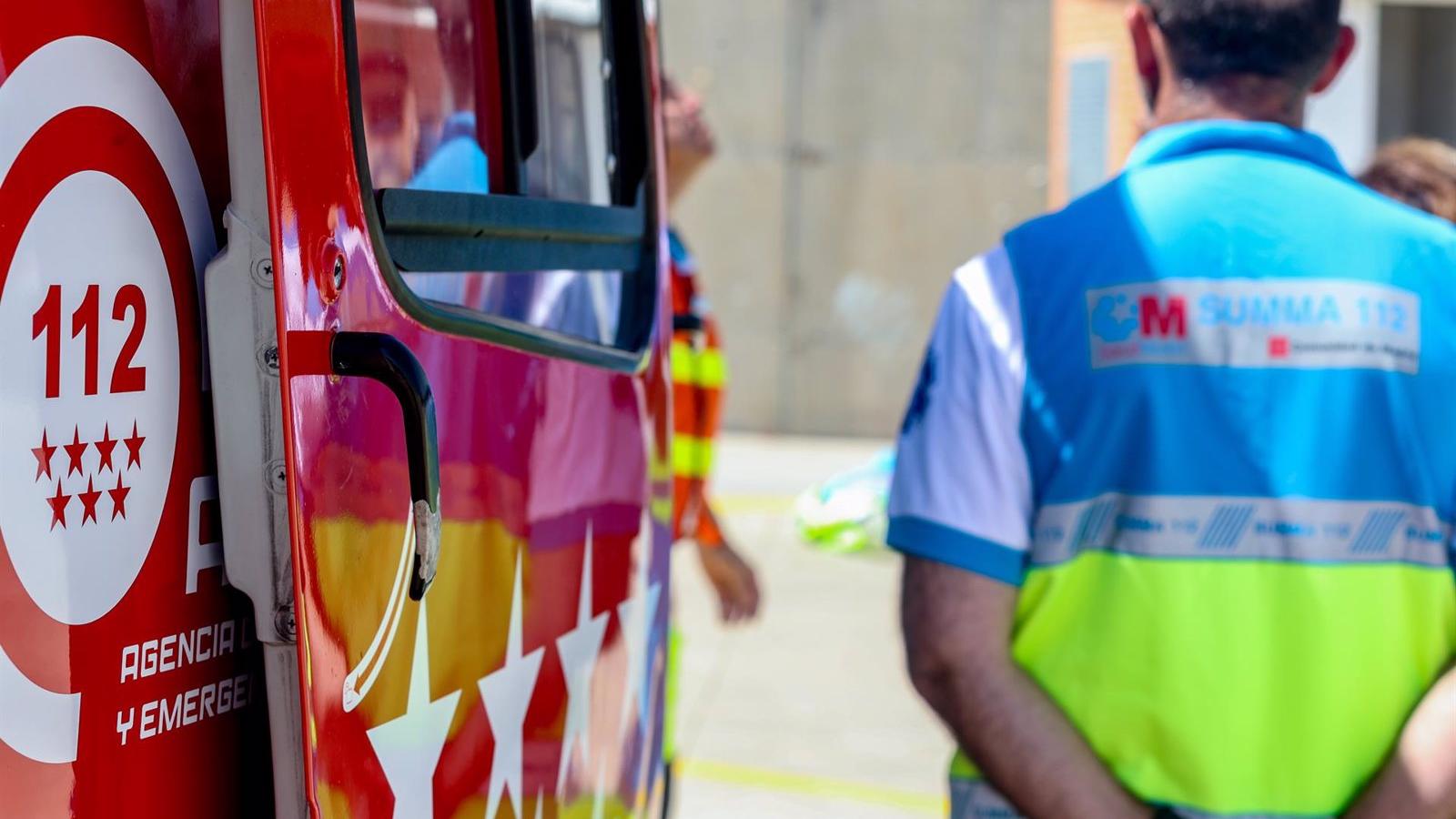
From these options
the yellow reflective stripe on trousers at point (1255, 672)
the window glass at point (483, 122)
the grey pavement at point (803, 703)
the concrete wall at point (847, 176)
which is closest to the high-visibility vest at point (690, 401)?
the grey pavement at point (803, 703)

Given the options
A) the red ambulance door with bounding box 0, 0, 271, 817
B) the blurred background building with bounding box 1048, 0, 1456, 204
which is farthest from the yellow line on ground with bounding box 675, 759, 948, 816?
the blurred background building with bounding box 1048, 0, 1456, 204

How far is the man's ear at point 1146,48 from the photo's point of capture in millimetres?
1947

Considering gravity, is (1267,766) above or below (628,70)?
below

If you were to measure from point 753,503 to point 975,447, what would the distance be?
743 cm

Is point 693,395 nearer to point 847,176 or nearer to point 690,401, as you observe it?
point 690,401

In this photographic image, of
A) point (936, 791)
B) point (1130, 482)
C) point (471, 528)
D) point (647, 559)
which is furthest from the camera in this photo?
point (936, 791)

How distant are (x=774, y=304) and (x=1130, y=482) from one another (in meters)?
10.0

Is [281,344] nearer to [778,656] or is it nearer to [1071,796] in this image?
[1071,796]


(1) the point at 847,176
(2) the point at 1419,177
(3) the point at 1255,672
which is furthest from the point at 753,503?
(3) the point at 1255,672

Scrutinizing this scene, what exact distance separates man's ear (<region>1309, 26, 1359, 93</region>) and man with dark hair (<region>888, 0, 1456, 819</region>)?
7 cm

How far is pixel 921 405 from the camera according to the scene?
1.96 m

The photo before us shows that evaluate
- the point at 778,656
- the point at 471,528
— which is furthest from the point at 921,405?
the point at 778,656

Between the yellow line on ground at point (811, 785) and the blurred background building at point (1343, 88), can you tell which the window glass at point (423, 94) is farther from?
the blurred background building at point (1343, 88)

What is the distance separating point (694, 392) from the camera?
11.1ft
